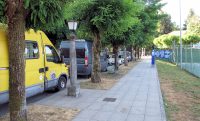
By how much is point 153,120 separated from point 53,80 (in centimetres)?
463

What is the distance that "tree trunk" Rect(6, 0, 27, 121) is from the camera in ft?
18.2

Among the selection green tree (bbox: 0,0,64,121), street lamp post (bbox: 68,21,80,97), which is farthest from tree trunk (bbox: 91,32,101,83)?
green tree (bbox: 0,0,64,121)

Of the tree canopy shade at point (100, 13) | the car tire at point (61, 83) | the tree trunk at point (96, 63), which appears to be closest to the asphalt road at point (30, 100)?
the car tire at point (61, 83)

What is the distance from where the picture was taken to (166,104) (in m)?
8.90

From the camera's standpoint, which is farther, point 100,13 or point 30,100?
point 100,13

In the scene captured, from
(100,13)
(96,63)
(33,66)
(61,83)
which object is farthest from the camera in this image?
(96,63)

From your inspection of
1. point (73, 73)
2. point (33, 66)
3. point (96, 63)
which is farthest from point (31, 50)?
point (96, 63)

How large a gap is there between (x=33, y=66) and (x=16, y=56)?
3.15 m

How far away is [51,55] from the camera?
10.4m

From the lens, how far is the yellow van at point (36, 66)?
7.44 meters

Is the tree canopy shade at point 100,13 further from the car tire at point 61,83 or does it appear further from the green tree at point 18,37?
the green tree at point 18,37

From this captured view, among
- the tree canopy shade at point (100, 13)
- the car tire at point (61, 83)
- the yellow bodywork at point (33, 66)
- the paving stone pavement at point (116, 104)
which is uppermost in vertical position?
the tree canopy shade at point (100, 13)

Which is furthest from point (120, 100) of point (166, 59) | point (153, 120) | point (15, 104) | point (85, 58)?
point (166, 59)

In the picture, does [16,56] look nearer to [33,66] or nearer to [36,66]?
[33,66]
